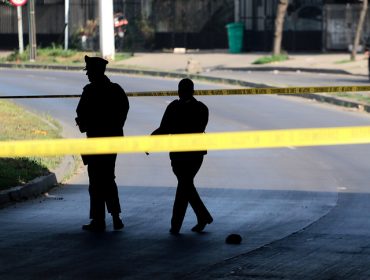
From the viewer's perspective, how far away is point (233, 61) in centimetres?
3500

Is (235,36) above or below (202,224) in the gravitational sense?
above

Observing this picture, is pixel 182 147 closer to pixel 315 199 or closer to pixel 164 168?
pixel 315 199

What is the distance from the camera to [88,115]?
7.90 m

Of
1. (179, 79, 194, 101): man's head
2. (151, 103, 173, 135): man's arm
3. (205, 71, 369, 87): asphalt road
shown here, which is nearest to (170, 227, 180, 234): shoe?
(151, 103, 173, 135): man's arm

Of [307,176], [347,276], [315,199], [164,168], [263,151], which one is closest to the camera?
[347,276]

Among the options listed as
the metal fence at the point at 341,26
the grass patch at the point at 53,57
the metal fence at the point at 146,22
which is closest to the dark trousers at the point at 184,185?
the grass patch at the point at 53,57

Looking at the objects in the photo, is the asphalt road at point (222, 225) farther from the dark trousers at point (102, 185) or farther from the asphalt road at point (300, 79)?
the asphalt road at point (300, 79)

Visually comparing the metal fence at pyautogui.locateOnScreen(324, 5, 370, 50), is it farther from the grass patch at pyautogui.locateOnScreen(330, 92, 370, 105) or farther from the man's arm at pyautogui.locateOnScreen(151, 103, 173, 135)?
the man's arm at pyautogui.locateOnScreen(151, 103, 173, 135)

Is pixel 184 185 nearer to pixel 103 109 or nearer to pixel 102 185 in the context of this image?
pixel 102 185

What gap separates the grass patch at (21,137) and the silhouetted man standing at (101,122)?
→ 2.21 m

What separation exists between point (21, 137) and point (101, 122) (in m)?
6.37

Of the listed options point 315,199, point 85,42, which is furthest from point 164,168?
point 85,42

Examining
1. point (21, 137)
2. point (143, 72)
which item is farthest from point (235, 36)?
point (21, 137)

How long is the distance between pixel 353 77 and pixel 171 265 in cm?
2161
